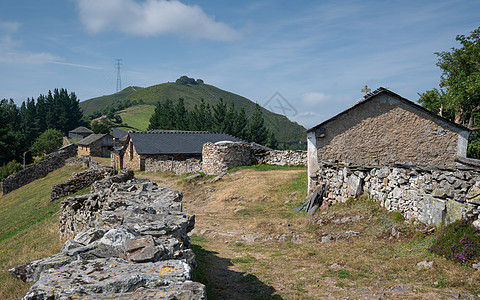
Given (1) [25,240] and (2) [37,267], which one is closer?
(2) [37,267]

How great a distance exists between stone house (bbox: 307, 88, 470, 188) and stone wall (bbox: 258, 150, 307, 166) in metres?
13.4

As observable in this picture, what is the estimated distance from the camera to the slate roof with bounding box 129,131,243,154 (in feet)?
123

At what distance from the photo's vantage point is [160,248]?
4566mm

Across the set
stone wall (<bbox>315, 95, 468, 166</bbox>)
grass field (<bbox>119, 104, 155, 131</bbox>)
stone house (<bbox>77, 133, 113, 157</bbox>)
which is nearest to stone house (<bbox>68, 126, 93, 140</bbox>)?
grass field (<bbox>119, 104, 155, 131</bbox>)

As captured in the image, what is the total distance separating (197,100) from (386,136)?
15603cm

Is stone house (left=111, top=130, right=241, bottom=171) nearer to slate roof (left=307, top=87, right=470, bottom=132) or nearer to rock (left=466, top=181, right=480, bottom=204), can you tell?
slate roof (left=307, top=87, right=470, bottom=132)

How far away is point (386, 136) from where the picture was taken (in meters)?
14.6

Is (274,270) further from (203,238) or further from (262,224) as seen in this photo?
(262,224)

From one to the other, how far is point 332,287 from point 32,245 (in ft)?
29.4

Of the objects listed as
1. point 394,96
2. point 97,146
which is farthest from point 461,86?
point 97,146

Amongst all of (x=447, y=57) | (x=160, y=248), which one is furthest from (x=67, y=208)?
(x=447, y=57)

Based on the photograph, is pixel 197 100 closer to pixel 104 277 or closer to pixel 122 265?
pixel 122 265

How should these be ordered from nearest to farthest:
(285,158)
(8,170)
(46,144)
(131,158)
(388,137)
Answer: (388,137)
(285,158)
(131,158)
(8,170)
(46,144)

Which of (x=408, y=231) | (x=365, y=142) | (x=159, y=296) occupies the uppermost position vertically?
(x=365, y=142)
